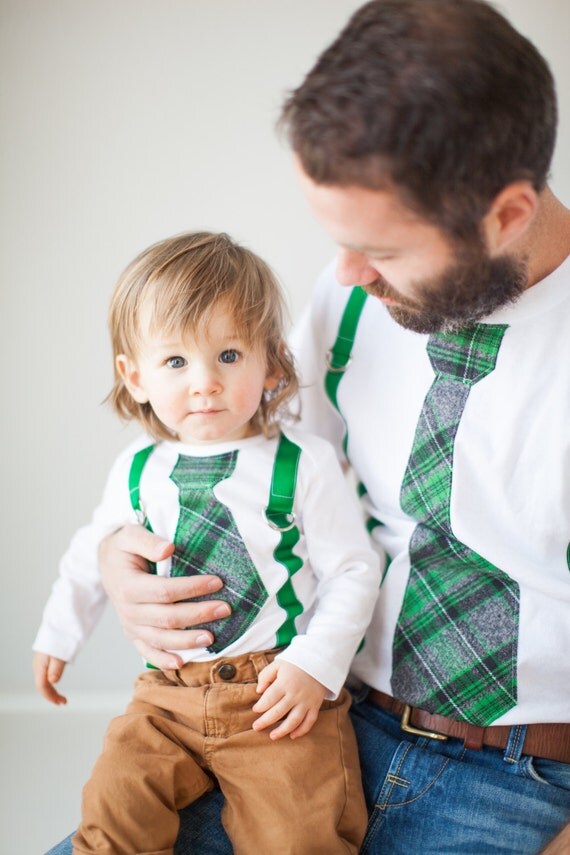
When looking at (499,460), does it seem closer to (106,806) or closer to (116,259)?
(106,806)

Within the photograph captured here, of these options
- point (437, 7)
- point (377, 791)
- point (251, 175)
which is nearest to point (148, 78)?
point (251, 175)

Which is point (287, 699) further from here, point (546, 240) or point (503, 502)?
point (546, 240)

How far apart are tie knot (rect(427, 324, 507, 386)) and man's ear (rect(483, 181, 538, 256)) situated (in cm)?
14

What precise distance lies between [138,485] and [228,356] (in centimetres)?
26

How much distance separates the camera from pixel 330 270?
5.14 feet

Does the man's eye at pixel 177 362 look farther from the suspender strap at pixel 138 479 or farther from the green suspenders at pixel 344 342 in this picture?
the green suspenders at pixel 344 342

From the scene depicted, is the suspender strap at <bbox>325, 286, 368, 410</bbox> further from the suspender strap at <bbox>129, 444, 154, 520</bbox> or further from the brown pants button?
the brown pants button

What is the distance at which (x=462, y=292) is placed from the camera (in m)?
1.18

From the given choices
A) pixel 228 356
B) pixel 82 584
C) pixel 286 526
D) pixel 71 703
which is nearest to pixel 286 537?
pixel 286 526

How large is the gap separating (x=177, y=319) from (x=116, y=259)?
64 cm

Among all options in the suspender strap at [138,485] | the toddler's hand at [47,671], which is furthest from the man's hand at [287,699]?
the toddler's hand at [47,671]

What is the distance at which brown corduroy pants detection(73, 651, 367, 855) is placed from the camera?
1191mm

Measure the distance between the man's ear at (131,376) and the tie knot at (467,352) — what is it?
465mm

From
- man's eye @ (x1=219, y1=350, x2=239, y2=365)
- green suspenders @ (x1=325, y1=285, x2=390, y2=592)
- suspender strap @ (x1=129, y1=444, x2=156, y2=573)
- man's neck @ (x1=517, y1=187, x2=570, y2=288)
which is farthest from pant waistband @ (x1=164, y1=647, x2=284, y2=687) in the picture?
man's neck @ (x1=517, y1=187, x2=570, y2=288)
